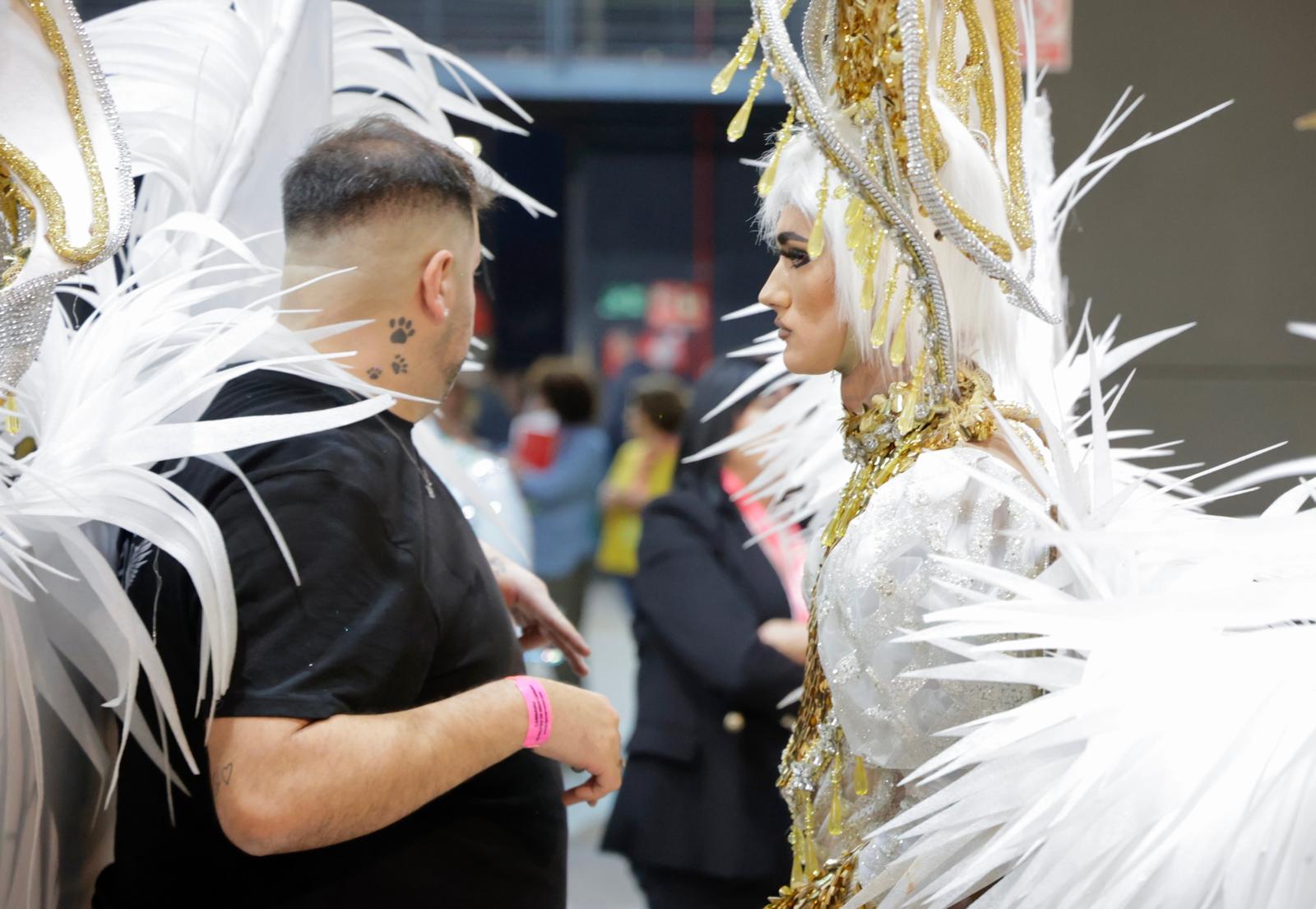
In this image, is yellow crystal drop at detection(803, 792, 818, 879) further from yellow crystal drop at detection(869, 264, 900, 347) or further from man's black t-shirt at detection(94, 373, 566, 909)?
yellow crystal drop at detection(869, 264, 900, 347)

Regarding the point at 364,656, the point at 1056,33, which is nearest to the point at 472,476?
the point at 364,656

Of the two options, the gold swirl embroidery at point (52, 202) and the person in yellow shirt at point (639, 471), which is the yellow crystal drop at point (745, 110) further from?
the person in yellow shirt at point (639, 471)

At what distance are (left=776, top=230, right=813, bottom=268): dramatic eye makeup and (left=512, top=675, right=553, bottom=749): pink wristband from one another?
57cm

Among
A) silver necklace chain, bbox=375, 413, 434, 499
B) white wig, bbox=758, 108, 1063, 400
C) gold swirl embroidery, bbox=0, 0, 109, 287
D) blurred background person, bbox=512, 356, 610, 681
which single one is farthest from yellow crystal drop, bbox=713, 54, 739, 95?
blurred background person, bbox=512, 356, 610, 681

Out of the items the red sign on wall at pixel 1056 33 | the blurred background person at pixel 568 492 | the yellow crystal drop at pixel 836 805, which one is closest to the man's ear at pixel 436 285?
the yellow crystal drop at pixel 836 805

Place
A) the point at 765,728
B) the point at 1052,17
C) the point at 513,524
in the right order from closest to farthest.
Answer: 1. the point at 765,728
2. the point at 1052,17
3. the point at 513,524

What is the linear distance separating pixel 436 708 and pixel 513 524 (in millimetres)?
2219

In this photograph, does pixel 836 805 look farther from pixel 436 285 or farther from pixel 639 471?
pixel 639 471

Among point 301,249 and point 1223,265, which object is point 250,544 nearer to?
point 301,249

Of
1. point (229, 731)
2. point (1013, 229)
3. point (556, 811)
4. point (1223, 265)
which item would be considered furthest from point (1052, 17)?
point (229, 731)

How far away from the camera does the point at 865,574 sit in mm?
1339

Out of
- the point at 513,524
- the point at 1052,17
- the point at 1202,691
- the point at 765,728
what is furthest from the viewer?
the point at 513,524

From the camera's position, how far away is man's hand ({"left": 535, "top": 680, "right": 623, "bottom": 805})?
5.19 feet

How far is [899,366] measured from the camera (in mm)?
1472
